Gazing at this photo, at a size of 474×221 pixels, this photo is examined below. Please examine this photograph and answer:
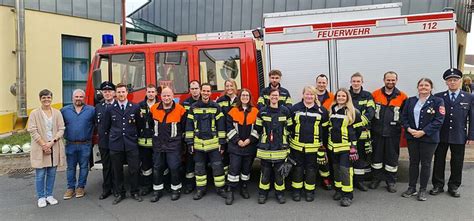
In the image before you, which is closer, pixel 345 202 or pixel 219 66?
pixel 345 202

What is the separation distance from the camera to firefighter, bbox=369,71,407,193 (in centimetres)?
496

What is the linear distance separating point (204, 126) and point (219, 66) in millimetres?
1030

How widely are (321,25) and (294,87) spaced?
961 mm

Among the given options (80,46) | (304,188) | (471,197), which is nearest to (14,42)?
(80,46)

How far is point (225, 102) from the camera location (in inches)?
197

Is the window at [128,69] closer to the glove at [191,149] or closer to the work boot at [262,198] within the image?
the glove at [191,149]

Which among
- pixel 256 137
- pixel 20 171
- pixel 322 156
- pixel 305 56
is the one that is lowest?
pixel 20 171

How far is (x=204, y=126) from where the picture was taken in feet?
15.8

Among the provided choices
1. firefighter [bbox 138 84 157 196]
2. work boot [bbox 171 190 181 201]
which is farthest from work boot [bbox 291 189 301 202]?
firefighter [bbox 138 84 157 196]

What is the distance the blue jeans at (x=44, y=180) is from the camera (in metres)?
→ 4.90

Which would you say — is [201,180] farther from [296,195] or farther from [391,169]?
[391,169]

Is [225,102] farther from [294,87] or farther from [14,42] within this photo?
[14,42]

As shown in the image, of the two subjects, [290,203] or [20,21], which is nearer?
[290,203]

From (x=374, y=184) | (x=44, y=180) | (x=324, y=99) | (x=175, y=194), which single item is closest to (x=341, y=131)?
(x=324, y=99)
